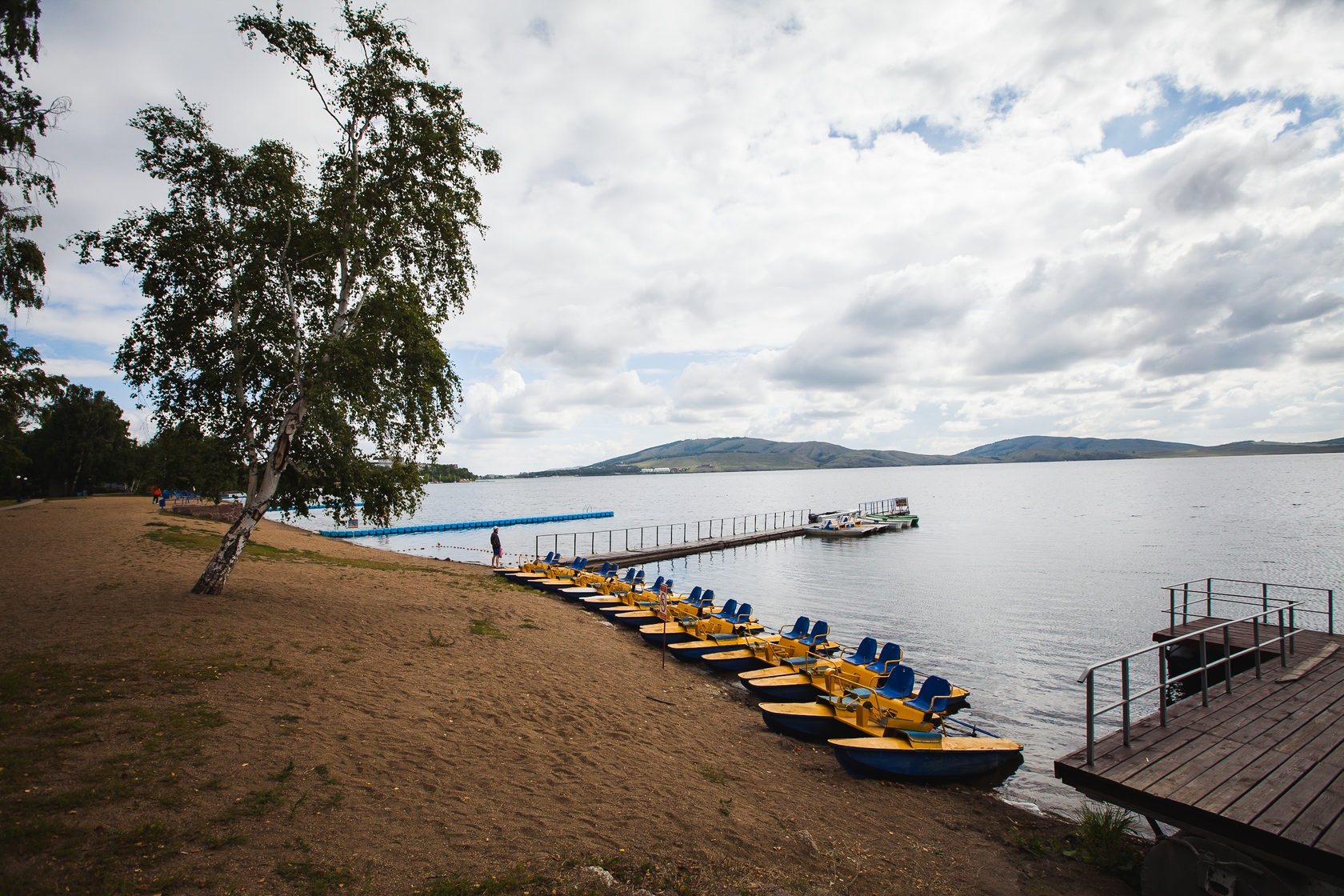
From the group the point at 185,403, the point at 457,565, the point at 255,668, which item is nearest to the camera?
the point at 255,668

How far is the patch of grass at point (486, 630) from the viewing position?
15.5 m

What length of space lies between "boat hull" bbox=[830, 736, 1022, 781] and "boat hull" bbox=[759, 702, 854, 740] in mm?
833

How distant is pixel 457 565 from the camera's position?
34.2 m

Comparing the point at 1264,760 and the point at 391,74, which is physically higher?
the point at 391,74

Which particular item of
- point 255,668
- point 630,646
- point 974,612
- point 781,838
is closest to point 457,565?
point 630,646

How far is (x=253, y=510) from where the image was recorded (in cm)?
1438

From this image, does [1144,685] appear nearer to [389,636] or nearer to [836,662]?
[836,662]

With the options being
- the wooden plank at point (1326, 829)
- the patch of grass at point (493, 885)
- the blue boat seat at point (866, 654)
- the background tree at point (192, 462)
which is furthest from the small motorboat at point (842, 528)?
the patch of grass at point (493, 885)

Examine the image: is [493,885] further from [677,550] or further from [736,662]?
[677,550]

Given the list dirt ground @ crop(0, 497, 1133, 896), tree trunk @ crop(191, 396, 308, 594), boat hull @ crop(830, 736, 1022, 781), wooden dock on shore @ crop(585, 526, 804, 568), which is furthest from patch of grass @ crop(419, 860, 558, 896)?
wooden dock on shore @ crop(585, 526, 804, 568)

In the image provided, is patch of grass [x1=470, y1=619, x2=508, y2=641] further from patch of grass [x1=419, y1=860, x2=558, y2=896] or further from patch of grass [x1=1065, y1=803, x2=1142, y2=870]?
patch of grass [x1=1065, y1=803, x2=1142, y2=870]

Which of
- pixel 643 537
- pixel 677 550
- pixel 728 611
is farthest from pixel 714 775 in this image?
pixel 643 537

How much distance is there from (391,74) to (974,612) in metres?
30.9

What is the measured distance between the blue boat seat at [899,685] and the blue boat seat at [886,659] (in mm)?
1559
